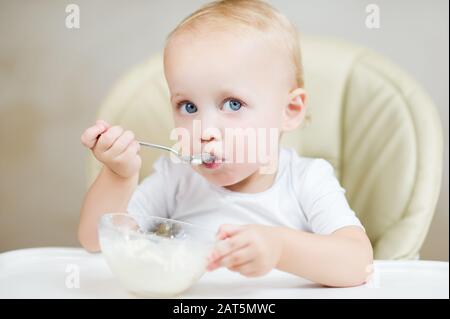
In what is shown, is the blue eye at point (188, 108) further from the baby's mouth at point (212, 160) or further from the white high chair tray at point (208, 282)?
the white high chair tray at point (208, 282)

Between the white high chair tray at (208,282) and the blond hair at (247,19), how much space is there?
0.26 meters

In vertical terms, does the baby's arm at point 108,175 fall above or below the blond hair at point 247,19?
below

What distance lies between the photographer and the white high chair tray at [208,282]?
0.60 meters

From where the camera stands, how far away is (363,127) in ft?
3.16

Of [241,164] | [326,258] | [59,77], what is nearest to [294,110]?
[241,164]

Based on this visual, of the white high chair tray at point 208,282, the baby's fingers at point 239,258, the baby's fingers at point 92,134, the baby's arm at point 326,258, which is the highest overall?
the baby's fingers at point 92,134

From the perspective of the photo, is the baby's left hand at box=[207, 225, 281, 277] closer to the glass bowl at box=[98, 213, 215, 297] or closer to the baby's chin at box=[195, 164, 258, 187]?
the glass bowl at box=[98, 213, 215, 297]

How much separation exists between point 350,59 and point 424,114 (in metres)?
0.15

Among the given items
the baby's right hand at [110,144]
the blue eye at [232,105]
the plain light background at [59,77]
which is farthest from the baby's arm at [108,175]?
the plain light background at [59,77]

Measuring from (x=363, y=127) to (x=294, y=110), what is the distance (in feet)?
0.65

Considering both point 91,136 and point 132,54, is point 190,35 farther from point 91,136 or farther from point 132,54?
point 132,54

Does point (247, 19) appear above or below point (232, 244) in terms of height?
above

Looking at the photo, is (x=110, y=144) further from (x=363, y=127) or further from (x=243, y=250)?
(x=363, y=127)

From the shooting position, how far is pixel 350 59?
98 cm
